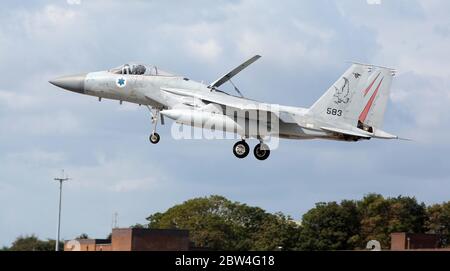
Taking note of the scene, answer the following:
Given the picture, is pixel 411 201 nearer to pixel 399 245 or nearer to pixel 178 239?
pixel 399 245

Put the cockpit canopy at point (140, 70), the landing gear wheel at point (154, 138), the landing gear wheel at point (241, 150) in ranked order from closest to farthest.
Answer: the landing gear wheel at point (241, 150), the landing gear wheel at point (154, 138), the cockpit canopy at point (140, 70)

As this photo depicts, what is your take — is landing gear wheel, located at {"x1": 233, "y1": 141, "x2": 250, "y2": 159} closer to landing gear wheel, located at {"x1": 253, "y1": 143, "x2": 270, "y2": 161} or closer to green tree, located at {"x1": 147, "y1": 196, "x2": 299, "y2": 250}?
landing gear wheel, located at {"x1": 253, "y1": 143, "x2": 270, "y2": 161}

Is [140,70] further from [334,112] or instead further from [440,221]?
[440,221]

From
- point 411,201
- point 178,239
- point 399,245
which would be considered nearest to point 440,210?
point 411,201

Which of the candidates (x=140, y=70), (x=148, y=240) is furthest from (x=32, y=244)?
(x=140, y=70)

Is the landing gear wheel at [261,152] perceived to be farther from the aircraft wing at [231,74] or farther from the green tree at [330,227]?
the green tree at [330,227]

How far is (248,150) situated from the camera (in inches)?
1861

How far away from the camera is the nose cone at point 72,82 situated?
1975 inches

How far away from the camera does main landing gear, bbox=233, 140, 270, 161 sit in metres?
47.2

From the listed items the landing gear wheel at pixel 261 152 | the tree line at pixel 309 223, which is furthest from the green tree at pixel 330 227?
the landing gear wheel at pixel 261 152

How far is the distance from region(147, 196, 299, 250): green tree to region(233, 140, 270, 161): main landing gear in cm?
5501

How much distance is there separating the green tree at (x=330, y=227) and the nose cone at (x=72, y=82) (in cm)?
5644

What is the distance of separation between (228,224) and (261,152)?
6370 cm

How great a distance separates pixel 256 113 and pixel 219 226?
62.6 m
